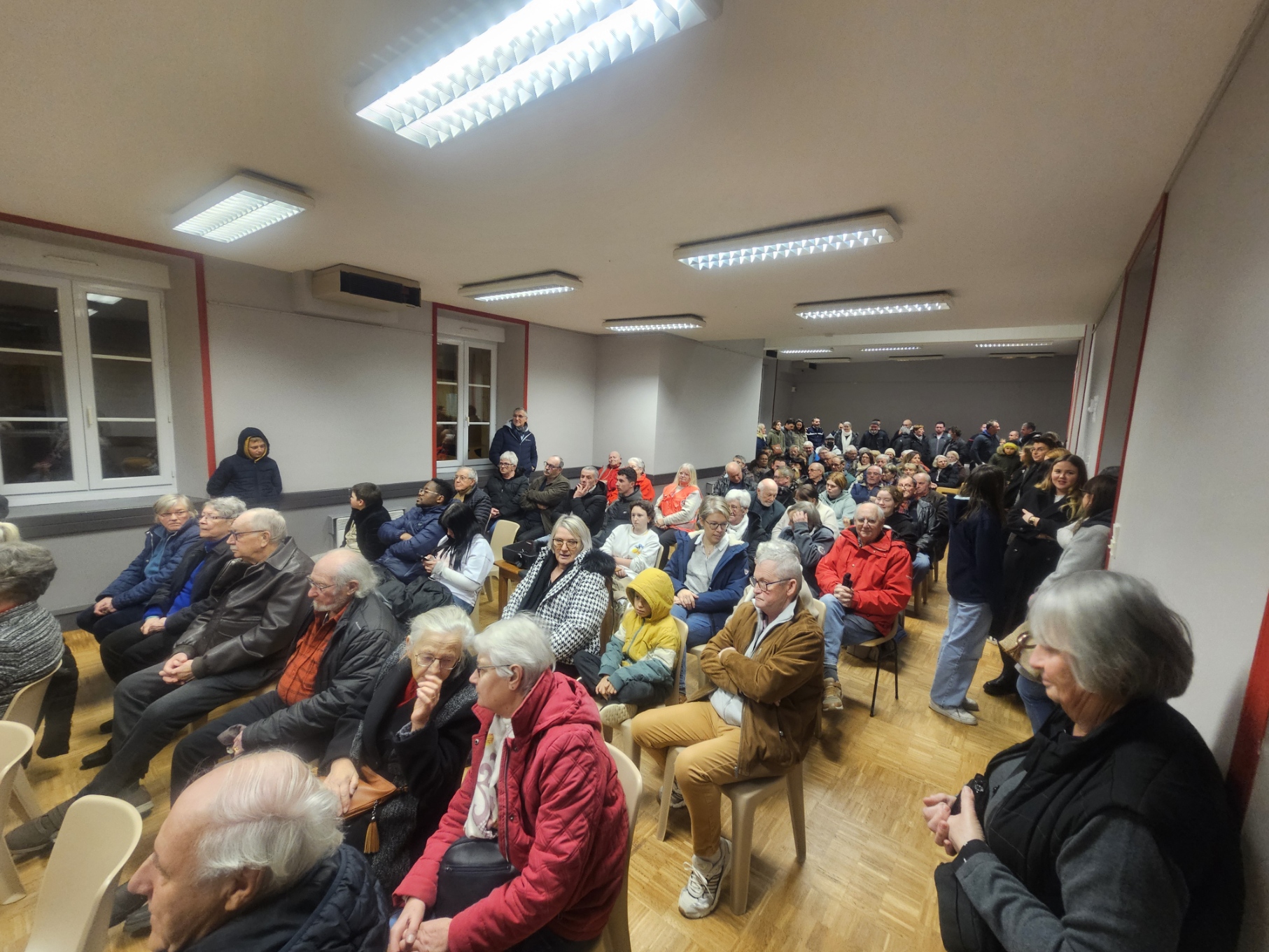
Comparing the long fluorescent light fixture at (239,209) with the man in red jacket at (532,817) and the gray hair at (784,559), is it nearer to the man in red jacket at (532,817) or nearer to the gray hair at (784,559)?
the man in red jacket at (532,817)

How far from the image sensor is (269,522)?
223 cm

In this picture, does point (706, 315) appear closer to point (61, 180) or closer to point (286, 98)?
point (286, 98)

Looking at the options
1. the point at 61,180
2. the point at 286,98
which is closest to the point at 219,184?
the point at 61,180

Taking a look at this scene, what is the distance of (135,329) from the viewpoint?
3748mm

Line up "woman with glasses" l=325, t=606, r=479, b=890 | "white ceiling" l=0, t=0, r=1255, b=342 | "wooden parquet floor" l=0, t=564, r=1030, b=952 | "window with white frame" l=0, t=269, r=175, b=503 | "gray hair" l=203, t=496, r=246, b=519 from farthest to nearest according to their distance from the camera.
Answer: "window with white frame" l=0, t=269, r=175, b=503
"gray hair" l=203, t=496, r=246, b=519
"wooden parquet floor" l=0, t=564, r=1030, b=952
"woman with glasses" l=325, t=606, r=479, b=890
"white ceiling" l=0, t=0, r=1255, b=342

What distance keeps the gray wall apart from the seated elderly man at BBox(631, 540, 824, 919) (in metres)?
12.4

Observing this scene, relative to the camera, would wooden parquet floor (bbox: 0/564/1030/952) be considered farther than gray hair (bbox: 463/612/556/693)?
Yes

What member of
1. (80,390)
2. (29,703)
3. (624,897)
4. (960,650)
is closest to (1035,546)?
(960,650)

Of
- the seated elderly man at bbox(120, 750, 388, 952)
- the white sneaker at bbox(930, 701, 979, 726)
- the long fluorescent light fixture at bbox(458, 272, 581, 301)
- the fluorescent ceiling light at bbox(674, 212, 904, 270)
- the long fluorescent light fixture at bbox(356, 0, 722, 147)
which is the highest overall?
the long fluorescent light fixture at bbox(458, 272, 581, 301)

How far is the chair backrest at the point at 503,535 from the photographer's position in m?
4.14

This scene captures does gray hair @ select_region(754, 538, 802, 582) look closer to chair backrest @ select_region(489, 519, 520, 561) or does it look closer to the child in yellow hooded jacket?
the child in yellow hooded jacket

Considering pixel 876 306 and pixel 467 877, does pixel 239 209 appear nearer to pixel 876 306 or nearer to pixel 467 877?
pixel 467 877

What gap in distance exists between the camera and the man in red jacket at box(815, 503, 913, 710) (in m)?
2.83

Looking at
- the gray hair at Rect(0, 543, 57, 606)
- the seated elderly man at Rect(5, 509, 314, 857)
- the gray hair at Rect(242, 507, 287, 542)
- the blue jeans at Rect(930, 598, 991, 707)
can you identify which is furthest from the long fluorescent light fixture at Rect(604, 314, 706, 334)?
the gray hair at Rect(0, 543, 57, 606)
